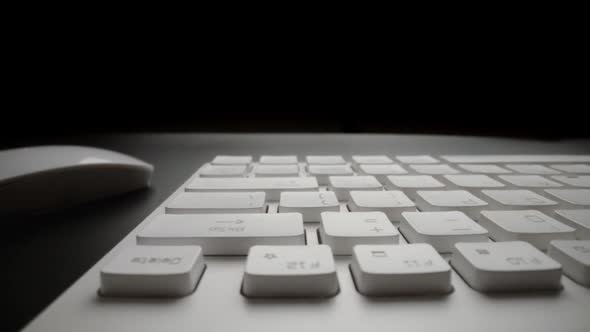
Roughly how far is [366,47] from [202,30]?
20.7 inches

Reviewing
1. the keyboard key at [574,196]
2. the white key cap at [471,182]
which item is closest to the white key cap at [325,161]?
the white key cap at [471,182]

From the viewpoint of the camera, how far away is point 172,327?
167mm

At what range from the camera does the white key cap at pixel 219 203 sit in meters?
0.30

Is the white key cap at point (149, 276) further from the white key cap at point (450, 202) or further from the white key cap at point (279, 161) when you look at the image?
the white key cap at point (279, 161)

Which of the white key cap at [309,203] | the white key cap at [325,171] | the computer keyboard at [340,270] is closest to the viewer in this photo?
the computer keyboard at [340,270]

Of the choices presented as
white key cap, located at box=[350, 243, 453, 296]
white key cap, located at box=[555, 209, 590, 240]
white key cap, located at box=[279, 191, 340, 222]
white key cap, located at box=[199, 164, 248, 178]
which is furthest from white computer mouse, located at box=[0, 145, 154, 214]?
white key cap, located at box=[555, 209, 590, 240]

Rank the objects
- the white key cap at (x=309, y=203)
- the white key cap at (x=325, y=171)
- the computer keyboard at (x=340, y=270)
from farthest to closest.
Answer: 1. the white key cap at (x=325, y=171)
2. the white key cap at (x=309, y=203)
3. the computer keyboard at (x=340, y=270)

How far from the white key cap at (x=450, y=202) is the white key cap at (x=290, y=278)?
16cm

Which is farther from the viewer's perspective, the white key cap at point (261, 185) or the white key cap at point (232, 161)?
the white key cap at point (232, 161)

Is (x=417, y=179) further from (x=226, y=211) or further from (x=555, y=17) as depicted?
(x=555, y=17)

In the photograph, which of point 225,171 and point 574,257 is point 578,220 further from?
point 225,171

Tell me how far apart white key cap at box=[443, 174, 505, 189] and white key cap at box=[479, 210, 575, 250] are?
9 cm

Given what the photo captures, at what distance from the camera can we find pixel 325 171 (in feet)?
1.50

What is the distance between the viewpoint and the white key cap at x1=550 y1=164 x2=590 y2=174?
1.49ft
